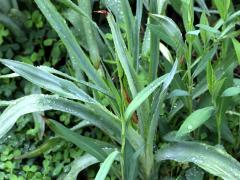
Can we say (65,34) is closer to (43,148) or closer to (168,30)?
(168,30)

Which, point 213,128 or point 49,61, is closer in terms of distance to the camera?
point 213,128

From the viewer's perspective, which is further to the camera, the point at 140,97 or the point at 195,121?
the point at 195,121

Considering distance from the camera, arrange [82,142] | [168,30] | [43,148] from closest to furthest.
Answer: [82,142] < [168,30] < [43,148]

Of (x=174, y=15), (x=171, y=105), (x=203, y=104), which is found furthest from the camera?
(x=174, y=15)

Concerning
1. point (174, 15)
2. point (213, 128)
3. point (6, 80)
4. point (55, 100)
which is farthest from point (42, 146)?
point (174, 15)

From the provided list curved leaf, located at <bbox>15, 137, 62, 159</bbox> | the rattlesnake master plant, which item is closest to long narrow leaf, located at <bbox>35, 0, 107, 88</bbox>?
the rattlesnake master plant

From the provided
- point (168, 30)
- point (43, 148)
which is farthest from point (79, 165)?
point (168, 30)

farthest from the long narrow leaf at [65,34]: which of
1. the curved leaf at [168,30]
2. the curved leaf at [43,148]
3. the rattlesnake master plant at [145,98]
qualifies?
the curved leaf at [43,148]

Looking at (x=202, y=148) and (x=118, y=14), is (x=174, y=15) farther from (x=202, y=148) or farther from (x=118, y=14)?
(x=202, y=148)
